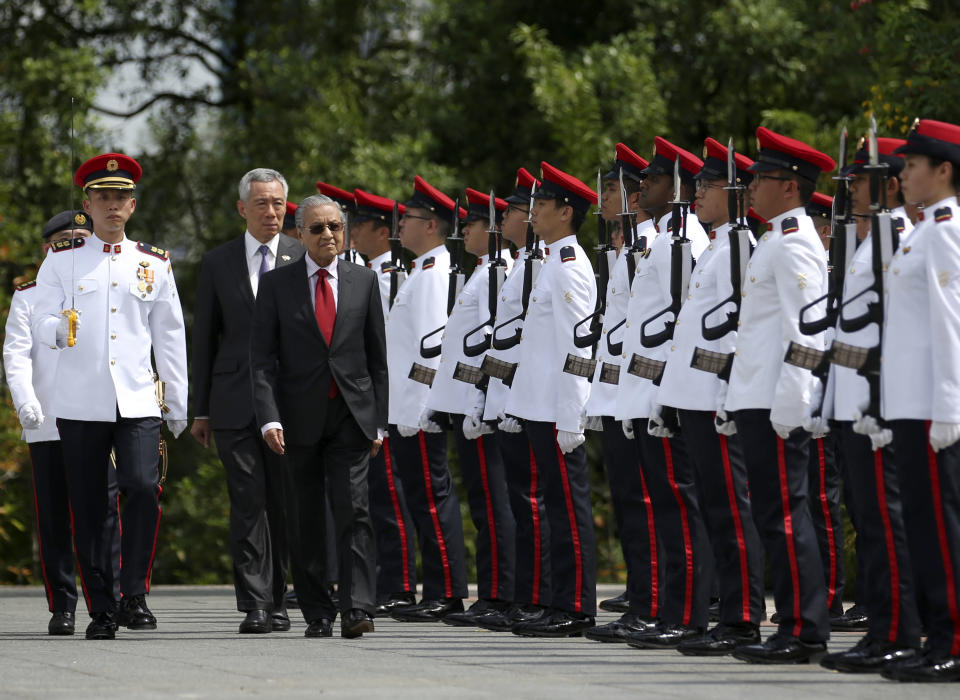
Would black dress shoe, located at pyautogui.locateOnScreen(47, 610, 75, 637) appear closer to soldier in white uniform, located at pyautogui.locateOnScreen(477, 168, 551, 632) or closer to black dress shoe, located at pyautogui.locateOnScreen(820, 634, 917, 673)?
soldier in white uniform, located at pyautogui.locateOnScreen(477, 168, 551, 632)

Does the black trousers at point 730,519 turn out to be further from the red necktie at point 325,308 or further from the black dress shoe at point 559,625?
the red necktie at point 325,308

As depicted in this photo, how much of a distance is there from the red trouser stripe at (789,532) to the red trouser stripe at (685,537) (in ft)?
2.59

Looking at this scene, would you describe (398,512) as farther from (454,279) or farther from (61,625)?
(61,625)

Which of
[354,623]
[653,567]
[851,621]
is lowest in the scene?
[851,621]

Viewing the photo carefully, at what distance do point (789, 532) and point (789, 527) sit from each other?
20mm

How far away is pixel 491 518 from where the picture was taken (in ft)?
32.0

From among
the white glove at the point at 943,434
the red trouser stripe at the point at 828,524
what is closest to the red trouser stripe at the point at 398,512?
the red trouser stripe at the point at 828,524

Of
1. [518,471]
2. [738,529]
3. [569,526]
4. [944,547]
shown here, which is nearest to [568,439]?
[569,526]

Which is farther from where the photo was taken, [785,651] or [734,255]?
[734,255]

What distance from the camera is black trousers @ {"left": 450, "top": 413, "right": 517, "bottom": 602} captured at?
9.71 metres

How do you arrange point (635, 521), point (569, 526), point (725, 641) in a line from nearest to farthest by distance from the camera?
point (725, 641)
point (635, 521)
point (569, 526)

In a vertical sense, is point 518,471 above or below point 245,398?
below

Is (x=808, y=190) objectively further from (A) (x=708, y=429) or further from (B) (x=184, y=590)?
(B) (x=184, y=590)

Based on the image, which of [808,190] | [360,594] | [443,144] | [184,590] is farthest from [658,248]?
[443,144]
